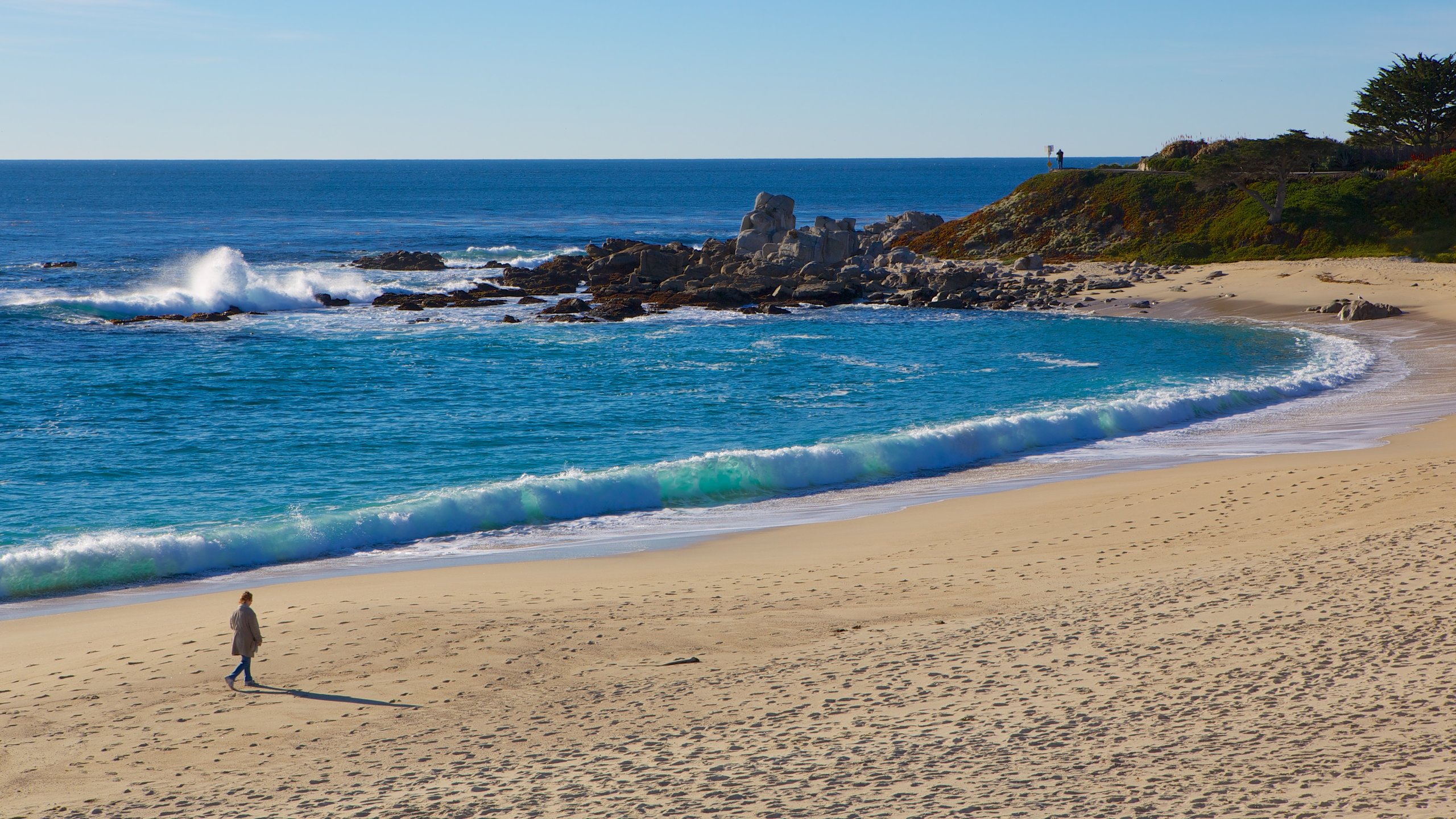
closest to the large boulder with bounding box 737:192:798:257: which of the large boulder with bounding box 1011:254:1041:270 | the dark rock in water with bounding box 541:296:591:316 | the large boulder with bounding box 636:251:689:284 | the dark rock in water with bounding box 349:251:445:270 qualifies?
the large boulder with bounding box 636:251:689:284

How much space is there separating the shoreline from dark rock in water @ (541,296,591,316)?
2540cm

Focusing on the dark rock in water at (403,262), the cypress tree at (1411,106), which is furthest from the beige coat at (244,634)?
the cypress tree at (1411,106)

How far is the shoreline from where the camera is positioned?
15.6 metres

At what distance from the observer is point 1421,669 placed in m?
9.26

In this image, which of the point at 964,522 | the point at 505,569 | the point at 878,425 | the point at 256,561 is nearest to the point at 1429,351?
the point at 878,425

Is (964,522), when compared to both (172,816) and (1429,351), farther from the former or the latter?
(1429,351)

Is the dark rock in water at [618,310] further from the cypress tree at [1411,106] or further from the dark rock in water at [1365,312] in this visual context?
the cypress tree at [1411,106]

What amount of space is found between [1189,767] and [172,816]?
755cm

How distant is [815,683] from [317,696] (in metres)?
4.88

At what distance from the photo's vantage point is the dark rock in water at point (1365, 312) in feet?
126

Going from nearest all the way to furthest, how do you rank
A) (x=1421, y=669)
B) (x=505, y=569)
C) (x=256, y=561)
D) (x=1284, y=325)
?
1. (x=1421, y=669)
2. (x=505, y=569)
3. (x=256, y=561)
4. (x=1284, y=325)

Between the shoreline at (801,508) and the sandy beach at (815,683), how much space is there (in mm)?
987

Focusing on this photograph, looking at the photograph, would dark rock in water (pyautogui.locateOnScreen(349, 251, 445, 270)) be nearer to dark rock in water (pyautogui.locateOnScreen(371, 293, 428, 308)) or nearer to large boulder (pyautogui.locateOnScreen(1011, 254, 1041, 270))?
dark rock in water (pyautogui.locateOnScreen(371, 293, 428, 308))

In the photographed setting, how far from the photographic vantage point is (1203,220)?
5569cm
